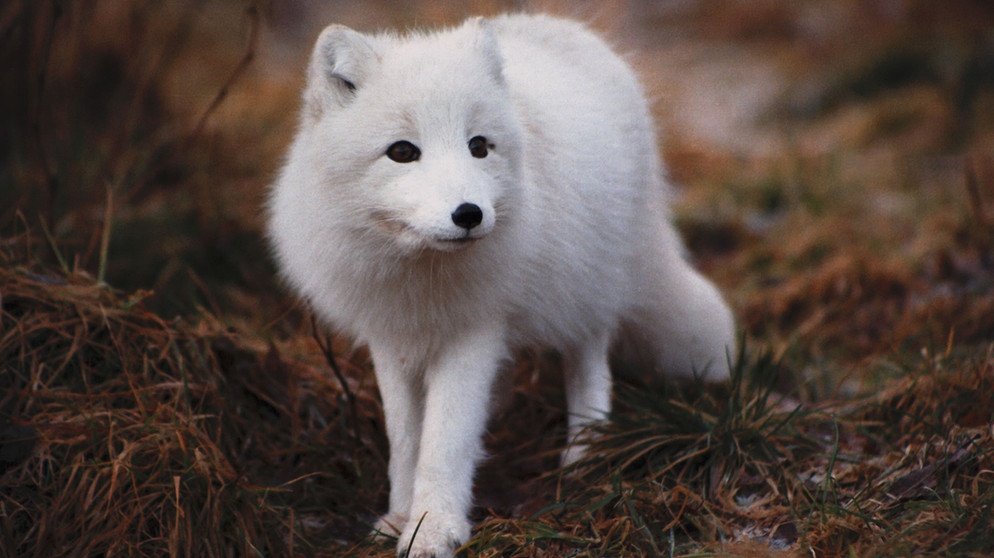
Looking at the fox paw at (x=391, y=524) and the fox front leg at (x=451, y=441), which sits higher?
the fox front leg at (x=451, y=441)

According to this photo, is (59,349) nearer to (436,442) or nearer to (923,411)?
(436,442)

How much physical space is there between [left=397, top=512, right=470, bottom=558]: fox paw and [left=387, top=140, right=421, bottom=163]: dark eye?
96 centimetres

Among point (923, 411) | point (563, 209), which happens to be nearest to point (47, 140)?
point (563, 209)

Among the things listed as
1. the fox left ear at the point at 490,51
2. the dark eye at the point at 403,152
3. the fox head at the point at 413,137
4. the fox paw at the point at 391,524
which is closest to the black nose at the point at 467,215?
the fox head at the point at 413,137

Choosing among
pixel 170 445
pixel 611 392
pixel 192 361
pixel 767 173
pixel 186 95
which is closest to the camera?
pixel 170 445

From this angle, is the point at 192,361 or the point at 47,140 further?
the point at 47,140

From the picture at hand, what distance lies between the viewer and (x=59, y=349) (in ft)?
9.31

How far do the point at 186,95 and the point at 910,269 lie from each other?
4.51 metres

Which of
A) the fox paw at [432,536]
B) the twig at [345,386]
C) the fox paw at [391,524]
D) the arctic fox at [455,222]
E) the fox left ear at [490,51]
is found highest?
the fox left ear at [490,51]

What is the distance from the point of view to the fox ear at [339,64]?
244 cm

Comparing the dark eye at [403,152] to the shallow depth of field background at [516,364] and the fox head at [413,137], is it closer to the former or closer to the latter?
the fox head at [413,137]

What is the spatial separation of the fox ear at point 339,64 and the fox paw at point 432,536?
1.16 metres

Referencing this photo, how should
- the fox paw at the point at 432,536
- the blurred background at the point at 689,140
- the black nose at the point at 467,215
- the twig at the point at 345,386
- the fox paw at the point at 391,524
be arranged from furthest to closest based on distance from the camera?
the blurred background at the point at 689,140 → the twig at the point at 345,386 → the fox paw at the point at 391,524 → the fox paw at the point at 432,536 → the black nose at the point at 467,215

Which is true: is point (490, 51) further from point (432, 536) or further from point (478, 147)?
point (432, 536)
